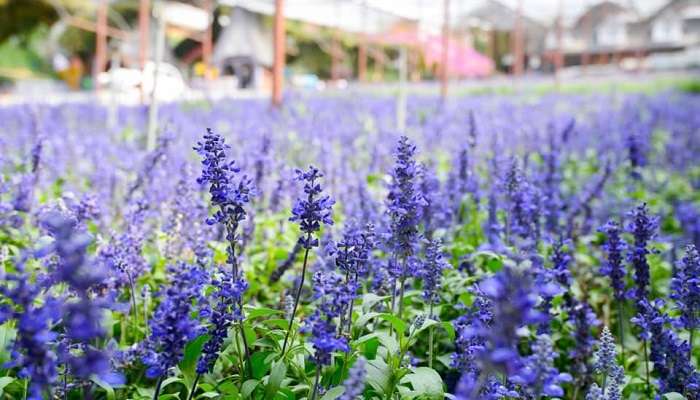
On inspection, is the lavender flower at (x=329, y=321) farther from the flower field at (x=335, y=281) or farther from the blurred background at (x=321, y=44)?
the blurred background at (x=321, y=44)

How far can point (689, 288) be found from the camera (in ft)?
8.68

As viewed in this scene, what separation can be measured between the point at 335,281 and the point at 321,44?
35474 mm

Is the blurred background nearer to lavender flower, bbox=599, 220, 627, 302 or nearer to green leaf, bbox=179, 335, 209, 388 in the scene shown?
lavender flower, bbox=599, 220, 627, 302

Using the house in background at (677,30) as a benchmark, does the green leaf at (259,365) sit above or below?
below

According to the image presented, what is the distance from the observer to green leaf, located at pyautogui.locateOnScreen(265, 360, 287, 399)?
2.33 m

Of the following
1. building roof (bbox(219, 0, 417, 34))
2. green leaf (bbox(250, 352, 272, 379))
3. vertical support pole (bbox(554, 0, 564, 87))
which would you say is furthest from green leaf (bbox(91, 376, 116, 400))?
building roof (bbox(219, 0, 417, 34))

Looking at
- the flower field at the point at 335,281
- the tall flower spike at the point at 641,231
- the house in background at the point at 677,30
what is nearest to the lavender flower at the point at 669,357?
the flower field at the point at 335,281

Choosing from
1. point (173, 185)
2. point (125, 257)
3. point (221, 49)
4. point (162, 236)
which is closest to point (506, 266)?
point (125, 257)

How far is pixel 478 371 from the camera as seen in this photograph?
2.48 metres

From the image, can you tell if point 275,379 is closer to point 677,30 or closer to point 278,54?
point 278,54

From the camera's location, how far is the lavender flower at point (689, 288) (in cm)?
257

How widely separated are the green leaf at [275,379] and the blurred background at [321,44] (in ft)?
30.2

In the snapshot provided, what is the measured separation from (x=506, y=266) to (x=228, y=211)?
1.00 m

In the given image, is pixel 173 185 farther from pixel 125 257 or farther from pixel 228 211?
pixel 228 211
